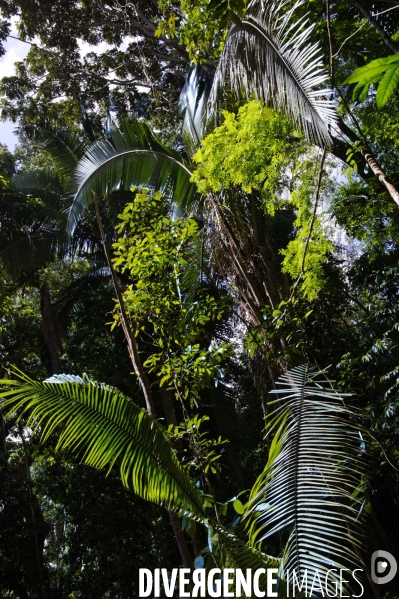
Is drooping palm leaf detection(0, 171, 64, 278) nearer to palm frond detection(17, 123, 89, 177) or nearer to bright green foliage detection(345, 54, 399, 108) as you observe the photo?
palm frond detection(17, 123, 89, 177)

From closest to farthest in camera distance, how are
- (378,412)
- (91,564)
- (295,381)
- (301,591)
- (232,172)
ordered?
(301,591), (295,381), (232,172), (378,412), (91,564)

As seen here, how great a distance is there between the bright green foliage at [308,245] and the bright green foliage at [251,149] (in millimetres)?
205

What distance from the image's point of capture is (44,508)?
10883 millimetres

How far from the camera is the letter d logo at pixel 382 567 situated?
2479mm

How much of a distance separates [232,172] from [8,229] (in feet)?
22.4

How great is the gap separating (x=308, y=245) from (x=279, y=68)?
43.8 inches

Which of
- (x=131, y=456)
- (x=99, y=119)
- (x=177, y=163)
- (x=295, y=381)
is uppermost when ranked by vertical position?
(x=99, y=119)

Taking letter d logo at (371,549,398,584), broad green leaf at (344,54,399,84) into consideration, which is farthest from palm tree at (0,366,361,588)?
broad green leaf at (344,54,399,84)

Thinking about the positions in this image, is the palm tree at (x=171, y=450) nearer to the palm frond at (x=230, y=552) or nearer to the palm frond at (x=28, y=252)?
the palm frond at (x=230, y=552)

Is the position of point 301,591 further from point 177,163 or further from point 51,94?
point 51,94

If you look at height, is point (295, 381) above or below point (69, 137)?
below

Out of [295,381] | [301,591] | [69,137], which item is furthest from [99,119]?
[301,591]

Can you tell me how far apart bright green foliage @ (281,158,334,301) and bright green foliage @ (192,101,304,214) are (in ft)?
0.67

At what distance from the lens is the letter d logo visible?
2.48 meters
